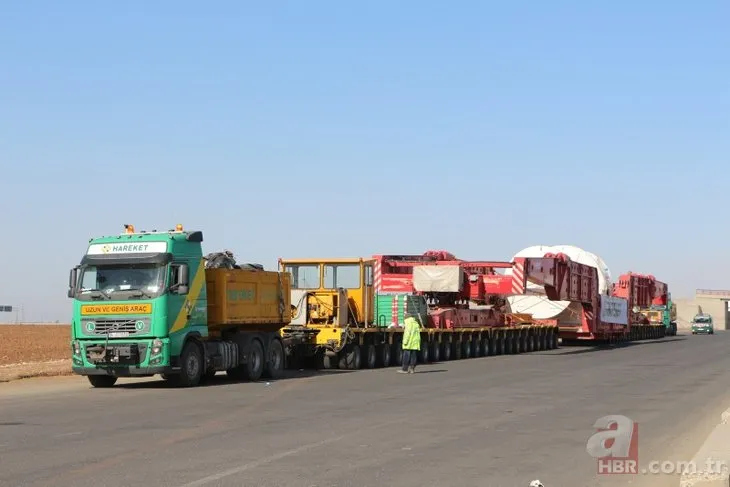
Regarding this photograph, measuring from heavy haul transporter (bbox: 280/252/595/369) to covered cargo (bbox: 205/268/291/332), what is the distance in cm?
210

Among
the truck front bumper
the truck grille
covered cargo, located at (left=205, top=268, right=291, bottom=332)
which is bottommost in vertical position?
the truck front bumper

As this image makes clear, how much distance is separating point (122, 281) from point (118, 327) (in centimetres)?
97

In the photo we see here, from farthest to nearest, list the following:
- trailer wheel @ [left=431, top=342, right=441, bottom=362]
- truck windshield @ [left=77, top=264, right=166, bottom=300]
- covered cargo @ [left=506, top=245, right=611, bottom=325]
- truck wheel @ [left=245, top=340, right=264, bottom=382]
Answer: covered cargo @ [left=506, top=245, right=611, bottom=325] → trailer wheel @ [left=431, top=342, right=441, bottom=362] → truck wheel @ [left=245, top=340, right=264, bottom=382] → truck windshield @ [left=77, top=264, right=166, bottom=300]

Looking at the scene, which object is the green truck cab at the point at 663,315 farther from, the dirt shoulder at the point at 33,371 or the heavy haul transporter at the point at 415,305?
the dirt shoulder at the point at 33,371

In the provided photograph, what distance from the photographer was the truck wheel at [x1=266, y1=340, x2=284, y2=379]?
2572 cm

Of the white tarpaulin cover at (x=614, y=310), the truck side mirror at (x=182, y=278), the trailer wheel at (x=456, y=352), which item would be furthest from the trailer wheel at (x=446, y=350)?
the truck side mirror at (x=182, y=278)

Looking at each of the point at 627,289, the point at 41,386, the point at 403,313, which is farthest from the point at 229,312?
the point at 627,289

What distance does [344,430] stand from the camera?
13555 mm

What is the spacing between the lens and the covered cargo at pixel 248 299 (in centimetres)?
2389

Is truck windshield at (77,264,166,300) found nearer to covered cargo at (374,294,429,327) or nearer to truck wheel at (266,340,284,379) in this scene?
truck wheel at (266,340,284,379)

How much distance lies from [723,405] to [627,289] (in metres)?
44.4

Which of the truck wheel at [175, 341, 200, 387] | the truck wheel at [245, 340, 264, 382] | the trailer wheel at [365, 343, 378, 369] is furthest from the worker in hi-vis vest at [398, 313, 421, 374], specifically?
the truck wheel at [175, 341, 200, 387]

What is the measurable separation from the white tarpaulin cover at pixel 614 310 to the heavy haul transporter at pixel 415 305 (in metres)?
2.76

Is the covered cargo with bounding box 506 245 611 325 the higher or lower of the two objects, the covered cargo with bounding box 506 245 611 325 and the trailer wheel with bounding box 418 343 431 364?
the higher
